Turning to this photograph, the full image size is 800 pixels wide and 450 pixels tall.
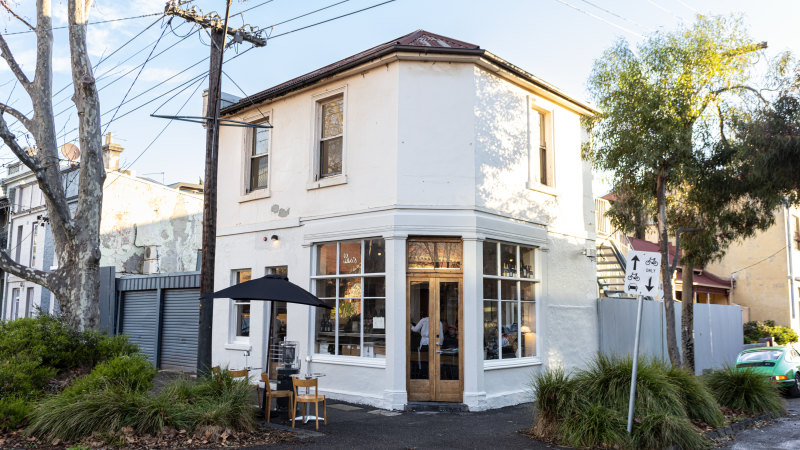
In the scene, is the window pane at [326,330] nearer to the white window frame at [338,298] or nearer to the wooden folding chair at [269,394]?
the white window frame at [338,298]

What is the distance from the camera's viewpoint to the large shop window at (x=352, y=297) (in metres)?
12.5

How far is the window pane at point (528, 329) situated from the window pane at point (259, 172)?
6.84m

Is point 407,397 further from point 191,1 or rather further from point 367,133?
point 191,1

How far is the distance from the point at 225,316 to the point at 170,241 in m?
11.6

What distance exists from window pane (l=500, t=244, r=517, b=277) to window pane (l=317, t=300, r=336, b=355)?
3611mm

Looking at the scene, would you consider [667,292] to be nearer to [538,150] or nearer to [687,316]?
[687,316]

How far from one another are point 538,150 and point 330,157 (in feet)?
15.5

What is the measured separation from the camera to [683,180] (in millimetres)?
14156

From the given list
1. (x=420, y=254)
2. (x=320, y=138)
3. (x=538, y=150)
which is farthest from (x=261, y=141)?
(x=538, y=150)

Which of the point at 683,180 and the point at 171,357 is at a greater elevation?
the point at 683,180

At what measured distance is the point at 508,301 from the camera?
1320 cm

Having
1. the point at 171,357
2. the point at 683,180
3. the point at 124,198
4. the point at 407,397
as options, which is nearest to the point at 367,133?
the point at 407,397

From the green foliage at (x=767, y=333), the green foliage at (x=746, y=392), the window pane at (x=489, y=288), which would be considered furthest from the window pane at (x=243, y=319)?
the green foliage at (x=767, y=333)

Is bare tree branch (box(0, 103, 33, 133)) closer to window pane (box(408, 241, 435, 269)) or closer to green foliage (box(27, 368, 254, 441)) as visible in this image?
green foliage (box(27, 368, 254, 441))
